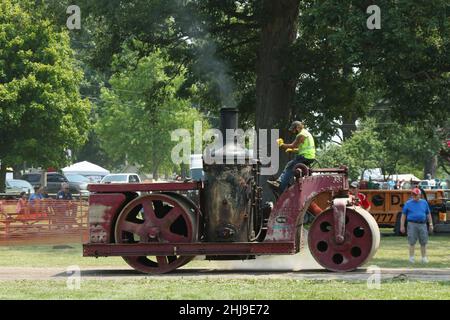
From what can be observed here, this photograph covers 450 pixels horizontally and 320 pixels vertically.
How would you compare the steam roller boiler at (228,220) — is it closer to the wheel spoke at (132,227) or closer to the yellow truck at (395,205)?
the wheel spoke at (132,227)

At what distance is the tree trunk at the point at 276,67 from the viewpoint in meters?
29.6

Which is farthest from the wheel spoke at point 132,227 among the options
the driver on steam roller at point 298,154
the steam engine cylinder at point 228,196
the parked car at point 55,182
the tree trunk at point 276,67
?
the parked car at point 55,182

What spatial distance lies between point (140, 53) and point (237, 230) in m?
17.9

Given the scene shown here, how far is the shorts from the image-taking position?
20219 millimetres

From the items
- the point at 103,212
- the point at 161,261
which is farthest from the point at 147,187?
the point at 161,261

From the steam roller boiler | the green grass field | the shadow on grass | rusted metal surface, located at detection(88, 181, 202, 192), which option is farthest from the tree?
the green grass field

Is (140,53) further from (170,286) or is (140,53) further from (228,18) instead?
(170,286)

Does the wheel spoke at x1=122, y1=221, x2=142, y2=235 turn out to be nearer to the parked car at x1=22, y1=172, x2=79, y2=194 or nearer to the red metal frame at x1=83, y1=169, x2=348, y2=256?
the red metal frame at x1=83, y1=169, x2=348, y2=256

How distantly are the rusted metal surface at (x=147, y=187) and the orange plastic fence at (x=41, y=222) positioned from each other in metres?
11.5

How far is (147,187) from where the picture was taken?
16.2m

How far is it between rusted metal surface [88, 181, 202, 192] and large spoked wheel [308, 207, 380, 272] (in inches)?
78.5

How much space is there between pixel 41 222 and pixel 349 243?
1479cm

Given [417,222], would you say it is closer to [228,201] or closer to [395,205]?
[228,201]
